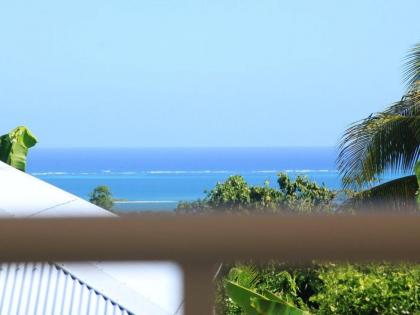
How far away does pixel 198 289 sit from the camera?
741 millimetres

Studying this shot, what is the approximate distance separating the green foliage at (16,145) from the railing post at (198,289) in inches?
450

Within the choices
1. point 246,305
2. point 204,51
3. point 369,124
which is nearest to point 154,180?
point 204,51

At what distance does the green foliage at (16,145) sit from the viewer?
12.0 metres

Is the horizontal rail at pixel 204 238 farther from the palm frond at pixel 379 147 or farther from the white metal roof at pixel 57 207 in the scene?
the palm frond at pixel 379 147

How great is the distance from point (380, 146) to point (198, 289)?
12.7 meters

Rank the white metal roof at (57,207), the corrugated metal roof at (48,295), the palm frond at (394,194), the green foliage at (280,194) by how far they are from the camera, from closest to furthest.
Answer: the corrugated metal roof at (48,295) → the white metal roof at (57,207) → the palm frond at (394,194) → the green foliage at (280,194)

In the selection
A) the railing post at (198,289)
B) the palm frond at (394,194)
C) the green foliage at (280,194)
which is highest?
the railing post at (198,289)

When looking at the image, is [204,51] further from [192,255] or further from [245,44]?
[192,255]

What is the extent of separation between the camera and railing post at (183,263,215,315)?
2.42 feet

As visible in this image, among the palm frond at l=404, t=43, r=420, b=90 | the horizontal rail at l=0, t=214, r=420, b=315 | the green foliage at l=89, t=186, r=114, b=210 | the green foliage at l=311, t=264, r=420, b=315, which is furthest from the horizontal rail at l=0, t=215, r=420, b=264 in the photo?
the green foliage at l=89, t=186, r=114, b=210

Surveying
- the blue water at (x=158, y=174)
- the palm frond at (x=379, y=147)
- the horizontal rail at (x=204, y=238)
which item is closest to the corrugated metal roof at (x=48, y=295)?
the horizontal rail at (x=204, y=238)

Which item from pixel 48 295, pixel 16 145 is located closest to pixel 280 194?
pixel 16 145

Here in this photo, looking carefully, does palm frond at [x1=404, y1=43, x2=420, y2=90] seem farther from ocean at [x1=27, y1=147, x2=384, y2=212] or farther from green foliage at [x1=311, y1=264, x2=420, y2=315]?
ocean at [x1=27, y1=147, x2=384, y2=212]

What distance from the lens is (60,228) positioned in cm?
74
